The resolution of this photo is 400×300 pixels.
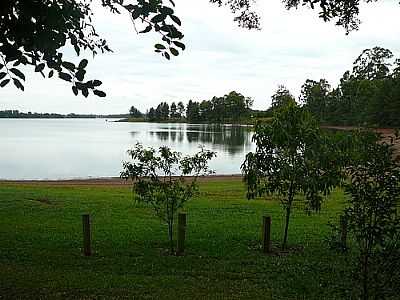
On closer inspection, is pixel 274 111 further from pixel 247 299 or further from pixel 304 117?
pixel 247 299

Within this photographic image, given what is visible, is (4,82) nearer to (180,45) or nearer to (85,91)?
(85,91)

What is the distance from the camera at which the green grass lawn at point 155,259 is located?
7.16 meters

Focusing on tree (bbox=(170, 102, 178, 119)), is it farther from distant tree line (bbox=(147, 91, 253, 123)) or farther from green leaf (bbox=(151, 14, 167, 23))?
green leaf (bbox=(151, 14, 167, 23))

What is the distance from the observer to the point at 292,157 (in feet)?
31.5

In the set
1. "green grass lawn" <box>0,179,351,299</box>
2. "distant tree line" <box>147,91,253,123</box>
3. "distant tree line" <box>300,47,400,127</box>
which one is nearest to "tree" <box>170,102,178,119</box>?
"distant tree line" <box>147,91,253,123</box>

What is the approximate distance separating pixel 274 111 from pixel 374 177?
5.87m

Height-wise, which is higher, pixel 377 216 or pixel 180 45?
pixel 180 45

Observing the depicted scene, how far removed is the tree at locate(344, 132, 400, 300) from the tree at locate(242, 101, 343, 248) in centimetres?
497

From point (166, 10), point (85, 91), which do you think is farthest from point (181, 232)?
Result: point (166, 10)

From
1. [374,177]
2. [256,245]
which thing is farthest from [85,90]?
[256,245]

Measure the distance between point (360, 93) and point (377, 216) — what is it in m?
93.2

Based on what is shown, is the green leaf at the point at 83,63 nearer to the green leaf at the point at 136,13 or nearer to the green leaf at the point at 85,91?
the green leaf at the point at 85,91

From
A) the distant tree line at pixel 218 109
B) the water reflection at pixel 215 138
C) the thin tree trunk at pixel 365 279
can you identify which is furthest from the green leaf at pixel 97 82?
the distant tree line at pixel 218 109

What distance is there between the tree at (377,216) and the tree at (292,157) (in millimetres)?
4967
